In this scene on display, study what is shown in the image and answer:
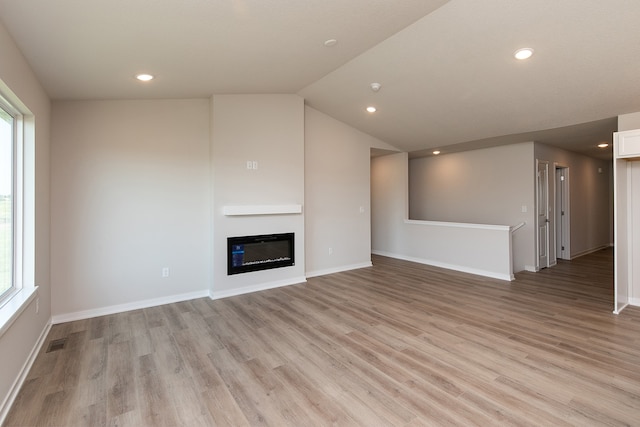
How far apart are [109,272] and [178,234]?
0.91 meters

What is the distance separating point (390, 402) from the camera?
2.06 metres

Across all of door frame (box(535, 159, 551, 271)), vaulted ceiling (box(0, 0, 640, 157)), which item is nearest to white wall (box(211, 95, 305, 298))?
vaulted ceiling (box(0, 0, 640, 157))

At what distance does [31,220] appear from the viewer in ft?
9.25

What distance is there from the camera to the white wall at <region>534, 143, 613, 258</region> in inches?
259

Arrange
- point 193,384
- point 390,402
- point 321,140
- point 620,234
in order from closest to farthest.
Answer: point 390,402, point 193,384, point 620,234, point 321,140

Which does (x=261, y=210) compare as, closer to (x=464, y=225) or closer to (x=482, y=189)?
(x=464, y=225)

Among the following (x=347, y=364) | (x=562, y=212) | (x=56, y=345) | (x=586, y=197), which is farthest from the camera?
(x=586, y=197)

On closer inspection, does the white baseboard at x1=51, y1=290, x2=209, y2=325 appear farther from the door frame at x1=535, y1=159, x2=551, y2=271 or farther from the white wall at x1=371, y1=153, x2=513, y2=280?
the door frame at x1=535, y1=159, x2=551, y2=271

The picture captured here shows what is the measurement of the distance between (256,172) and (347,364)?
3.09 metres

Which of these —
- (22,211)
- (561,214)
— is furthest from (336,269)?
(561,214)

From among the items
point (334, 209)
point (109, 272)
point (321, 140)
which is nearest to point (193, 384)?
point (109, 272)

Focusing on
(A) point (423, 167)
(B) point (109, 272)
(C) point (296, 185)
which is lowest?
(B) point (109, 272)

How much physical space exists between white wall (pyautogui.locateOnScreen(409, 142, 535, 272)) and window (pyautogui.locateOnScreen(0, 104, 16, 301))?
7293mm

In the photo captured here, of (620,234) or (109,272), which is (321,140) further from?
(620,234)
